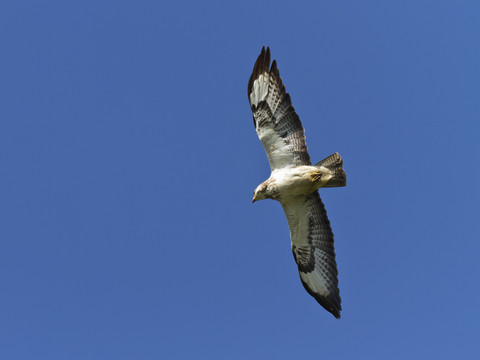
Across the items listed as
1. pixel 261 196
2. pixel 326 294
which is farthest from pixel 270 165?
pixel 326 294

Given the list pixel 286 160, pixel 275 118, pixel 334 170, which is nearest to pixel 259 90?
pixel 275 118

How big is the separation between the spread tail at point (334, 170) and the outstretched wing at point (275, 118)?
0.36m

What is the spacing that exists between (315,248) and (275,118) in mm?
2940

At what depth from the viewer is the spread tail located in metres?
10.4

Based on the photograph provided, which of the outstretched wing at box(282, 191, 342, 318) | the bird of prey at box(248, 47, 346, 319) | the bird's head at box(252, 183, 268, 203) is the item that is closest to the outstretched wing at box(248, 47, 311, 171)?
the bird of prey at box(248, 47, 346, 319)

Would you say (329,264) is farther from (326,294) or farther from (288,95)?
(288,95)

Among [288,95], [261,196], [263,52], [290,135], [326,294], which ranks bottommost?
[326,294]

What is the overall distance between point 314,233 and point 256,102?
9.93ft

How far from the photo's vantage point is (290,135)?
34.3 ft

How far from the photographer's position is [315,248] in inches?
441

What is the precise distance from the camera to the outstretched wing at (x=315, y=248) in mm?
10883

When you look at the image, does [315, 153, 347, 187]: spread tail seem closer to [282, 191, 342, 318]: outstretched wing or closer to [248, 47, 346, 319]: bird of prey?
[248, 47, 346, 319]: bird of prey

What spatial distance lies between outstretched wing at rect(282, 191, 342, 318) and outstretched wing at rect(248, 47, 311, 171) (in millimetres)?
960

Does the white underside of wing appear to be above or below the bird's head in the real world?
above
